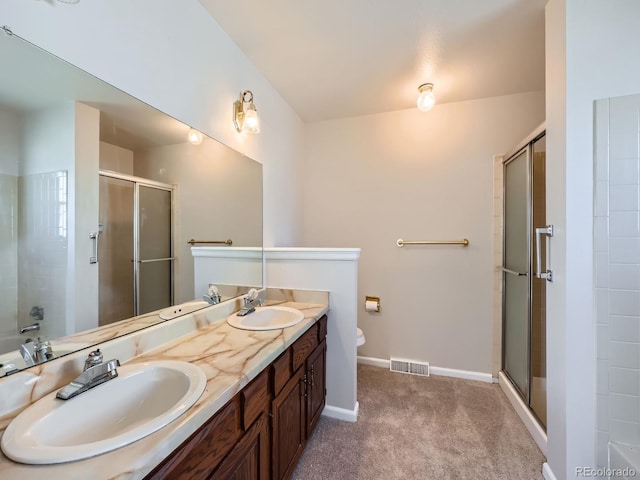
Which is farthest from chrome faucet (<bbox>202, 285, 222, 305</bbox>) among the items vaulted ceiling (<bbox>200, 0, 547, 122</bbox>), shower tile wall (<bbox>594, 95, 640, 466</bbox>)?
shower tile wall (<bbox>594, 95, 640, 466</bbox>)

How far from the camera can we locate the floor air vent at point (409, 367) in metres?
2.36

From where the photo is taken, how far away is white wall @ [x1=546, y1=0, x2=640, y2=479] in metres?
1.18

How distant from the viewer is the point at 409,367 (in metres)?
2.39

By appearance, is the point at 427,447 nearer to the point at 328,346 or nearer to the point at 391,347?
A: the point at 328,346

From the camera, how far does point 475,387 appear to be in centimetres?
216

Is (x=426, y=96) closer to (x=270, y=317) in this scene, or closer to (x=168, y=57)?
(x=168, y=57)

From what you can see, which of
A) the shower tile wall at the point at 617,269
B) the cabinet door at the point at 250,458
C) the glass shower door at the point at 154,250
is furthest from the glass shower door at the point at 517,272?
the glass shower door at the point at 154,250

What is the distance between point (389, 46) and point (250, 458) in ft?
7.26

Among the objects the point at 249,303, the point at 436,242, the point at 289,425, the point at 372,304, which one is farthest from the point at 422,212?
the point at 289,425

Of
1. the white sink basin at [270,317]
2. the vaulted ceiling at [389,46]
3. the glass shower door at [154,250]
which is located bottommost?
the white sink basin at [270,317]

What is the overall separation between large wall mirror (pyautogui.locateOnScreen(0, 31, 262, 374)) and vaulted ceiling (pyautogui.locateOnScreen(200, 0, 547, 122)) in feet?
2.79

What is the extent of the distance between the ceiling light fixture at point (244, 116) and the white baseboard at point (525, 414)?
8.18 ft

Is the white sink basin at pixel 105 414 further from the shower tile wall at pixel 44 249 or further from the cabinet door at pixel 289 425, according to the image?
the cabinet door at pixel 289 425

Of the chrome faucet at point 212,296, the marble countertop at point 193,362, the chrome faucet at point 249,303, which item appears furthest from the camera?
the chrome faucet at point 249,303
